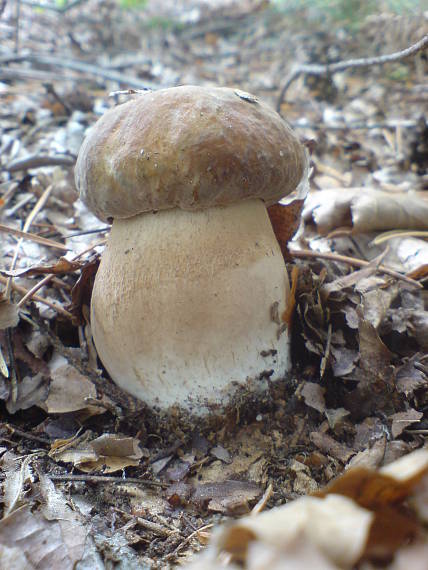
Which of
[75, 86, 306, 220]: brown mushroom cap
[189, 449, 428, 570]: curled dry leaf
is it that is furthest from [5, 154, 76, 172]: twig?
[189, 449, 428, 570]: curled dry leaf

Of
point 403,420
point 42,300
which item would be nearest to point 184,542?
point 403,420

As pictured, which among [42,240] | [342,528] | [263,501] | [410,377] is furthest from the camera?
[42,240]

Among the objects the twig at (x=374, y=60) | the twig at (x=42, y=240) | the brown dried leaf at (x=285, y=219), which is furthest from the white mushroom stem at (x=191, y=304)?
the twig at (x=374, y=60)

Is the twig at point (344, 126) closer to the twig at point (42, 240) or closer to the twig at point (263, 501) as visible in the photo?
the twig at point (42, 240)

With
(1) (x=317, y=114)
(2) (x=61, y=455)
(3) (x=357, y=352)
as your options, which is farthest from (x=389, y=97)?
(2) (x=61, y=455)

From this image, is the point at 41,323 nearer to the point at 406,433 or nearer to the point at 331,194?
the point at 406,433

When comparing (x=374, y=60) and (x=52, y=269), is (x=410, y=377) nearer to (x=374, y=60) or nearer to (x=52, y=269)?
(x=52, y=269)
